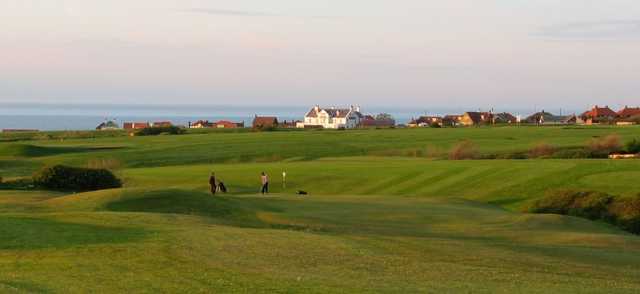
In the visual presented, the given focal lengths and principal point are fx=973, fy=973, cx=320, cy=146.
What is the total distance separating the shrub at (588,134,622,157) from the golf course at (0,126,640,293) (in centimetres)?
272

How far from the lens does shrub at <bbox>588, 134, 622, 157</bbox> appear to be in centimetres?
8488

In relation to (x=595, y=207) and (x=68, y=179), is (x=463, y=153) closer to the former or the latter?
(x=595, y=207)

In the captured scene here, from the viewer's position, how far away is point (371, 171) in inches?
2876

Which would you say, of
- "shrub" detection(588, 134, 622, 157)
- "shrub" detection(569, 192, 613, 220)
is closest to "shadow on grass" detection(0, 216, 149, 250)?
"shrub" detection(569, 192, 613, 220)

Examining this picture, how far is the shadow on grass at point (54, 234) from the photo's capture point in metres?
24.2

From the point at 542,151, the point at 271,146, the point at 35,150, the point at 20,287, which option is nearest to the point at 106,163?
the point at 35,150

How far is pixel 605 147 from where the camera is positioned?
3378 inches

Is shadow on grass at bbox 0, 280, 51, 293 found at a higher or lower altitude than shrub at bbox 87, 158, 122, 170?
higher

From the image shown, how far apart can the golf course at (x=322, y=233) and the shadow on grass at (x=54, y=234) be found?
0.18 feet

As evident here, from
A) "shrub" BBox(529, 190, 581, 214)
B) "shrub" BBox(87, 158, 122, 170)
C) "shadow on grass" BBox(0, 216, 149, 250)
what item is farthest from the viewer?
"shrub" BBox(87, 158, 122, 170)

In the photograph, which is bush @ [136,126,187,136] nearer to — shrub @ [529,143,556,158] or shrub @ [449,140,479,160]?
shrub @ [449,140,479,160]

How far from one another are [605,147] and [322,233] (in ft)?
197

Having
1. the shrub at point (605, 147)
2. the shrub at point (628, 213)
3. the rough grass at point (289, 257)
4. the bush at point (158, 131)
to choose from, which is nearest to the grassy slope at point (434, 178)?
the shrub at point (628, 213)

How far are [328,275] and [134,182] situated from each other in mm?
49041
